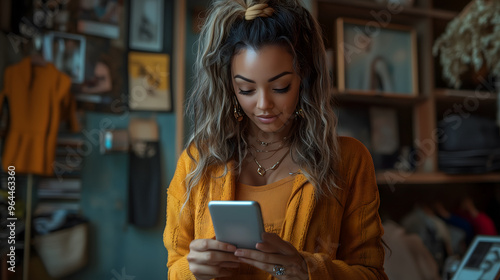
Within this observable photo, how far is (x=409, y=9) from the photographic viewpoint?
1.64 meters

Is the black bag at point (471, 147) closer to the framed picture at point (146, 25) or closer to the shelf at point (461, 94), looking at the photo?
the shelf at point (461, 94)

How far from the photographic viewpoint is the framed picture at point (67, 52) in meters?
1.41

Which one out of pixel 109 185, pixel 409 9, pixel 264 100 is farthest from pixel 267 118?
pixel 409 9

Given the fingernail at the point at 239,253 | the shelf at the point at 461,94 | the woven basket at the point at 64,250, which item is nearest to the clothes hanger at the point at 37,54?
the woven basket at the point at 64,250

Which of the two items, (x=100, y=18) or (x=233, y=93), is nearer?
(x=233, y=93)

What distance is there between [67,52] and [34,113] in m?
0.24

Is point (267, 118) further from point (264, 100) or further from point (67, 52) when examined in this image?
point (67, 52)

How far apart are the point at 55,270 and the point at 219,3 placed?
104cm

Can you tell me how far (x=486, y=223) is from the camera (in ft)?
5.65

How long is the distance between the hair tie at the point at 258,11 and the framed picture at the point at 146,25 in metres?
0.99

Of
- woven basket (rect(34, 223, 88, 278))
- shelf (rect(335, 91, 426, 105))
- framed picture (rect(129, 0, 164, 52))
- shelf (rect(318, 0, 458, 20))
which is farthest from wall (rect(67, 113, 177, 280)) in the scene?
shelf (rect(318, 0, 458, 20))

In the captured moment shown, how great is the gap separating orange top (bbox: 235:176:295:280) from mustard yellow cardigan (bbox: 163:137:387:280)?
11 mm

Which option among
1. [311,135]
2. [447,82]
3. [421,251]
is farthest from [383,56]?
[311,135]

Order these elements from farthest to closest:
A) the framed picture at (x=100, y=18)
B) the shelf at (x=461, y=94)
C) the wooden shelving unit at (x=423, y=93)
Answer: the shelf at (x=461, y=94)
the wooden shelving unit at (x=423, y=93)
the framed picture at (x=100, y=18)
